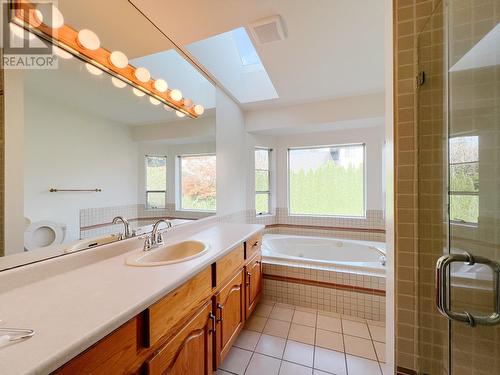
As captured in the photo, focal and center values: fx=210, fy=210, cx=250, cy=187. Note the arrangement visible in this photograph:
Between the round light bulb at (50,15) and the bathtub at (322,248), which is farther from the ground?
the round light bulb at (50,15)

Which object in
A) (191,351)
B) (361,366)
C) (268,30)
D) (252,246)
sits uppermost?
(268,30)

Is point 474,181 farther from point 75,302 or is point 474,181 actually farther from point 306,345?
A: point 75,302

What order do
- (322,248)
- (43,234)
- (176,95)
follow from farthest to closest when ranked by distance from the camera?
1. (322,248)
2. (176,95)
3. (43,234)

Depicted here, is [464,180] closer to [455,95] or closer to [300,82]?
[455,95]

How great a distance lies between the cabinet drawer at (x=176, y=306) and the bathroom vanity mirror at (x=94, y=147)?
630 mm

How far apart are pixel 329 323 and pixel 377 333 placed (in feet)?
1.25

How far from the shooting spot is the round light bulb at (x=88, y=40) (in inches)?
46.9

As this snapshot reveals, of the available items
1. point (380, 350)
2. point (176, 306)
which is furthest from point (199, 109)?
point (380, 350)

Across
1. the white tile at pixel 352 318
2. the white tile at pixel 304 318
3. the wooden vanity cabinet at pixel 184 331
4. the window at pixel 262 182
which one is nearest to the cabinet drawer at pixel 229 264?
the wooden vanity cabinet at pixel 184 331

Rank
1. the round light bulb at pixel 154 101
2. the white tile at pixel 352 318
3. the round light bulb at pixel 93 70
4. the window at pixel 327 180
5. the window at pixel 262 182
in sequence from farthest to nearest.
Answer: the window at pixel 262 182, the window at pixel 327 180, the white tile at pixel 352 318, the round light bulb at pixel 154 101, the round light bulb at pixel 93 70

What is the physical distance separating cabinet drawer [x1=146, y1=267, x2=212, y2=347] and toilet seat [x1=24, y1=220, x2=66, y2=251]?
69 cm

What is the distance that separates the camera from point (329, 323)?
1.92 m

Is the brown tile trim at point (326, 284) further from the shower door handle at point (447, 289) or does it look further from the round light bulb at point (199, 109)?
the round light bulb at point (199, 109)

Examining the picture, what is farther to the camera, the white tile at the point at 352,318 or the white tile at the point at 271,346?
the white tile at the point at 352,318
